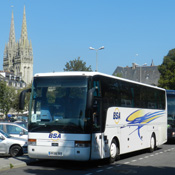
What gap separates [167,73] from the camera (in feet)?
212

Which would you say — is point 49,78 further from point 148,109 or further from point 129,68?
point 129,68

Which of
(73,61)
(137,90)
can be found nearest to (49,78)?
(137,90)

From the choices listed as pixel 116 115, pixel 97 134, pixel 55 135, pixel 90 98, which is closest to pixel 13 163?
pixel 55 135

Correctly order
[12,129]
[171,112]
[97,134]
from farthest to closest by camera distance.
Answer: [171,112] < [12,129] < [97,134]

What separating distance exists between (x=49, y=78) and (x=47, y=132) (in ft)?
6.21

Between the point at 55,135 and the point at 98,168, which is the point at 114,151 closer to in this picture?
the point at 98,168

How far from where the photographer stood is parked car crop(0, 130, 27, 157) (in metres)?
17.1

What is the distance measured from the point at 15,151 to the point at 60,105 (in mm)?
5054

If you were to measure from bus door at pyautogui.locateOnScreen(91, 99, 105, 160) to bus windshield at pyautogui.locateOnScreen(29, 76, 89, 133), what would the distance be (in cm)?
54

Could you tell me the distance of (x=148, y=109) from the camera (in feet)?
64.0

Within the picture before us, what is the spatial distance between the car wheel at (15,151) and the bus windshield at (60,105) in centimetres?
392

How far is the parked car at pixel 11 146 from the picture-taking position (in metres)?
17.1

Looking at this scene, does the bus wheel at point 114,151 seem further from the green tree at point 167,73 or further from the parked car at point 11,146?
the green tree at point 167,73

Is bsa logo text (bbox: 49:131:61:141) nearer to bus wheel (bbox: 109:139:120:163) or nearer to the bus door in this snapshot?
the bus door
